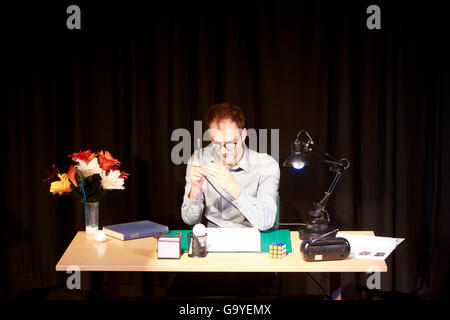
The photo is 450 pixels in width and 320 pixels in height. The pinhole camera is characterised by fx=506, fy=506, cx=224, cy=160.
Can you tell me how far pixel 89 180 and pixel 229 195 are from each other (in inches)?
31.6

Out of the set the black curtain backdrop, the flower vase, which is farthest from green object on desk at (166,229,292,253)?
the black curtain backdrop

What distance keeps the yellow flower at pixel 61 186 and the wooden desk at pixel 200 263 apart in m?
0.35

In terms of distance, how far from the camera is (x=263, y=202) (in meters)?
2.79

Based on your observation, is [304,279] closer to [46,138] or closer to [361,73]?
[361,73]

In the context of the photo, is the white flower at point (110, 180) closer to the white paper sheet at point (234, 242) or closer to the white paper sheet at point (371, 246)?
the white paper sheet at point (234, 242)

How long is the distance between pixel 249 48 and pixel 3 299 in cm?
259

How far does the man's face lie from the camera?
9.64 ft

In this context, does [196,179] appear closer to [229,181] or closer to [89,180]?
[229,181]

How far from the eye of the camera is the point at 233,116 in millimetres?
2975

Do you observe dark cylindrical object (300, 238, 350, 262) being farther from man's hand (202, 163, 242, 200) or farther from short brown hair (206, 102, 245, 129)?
short brown hair (206, 102, 245, 129)

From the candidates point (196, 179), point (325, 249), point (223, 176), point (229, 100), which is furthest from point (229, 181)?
point (229, 100)

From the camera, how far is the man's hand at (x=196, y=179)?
2684 mm

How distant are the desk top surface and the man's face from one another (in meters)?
0.74

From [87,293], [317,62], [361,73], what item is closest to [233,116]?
[317,62]
